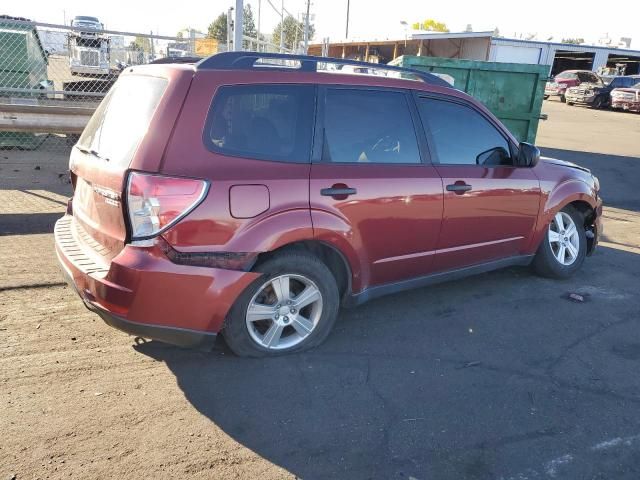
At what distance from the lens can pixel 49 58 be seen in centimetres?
1119

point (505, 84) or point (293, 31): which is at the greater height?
point (293, 31)

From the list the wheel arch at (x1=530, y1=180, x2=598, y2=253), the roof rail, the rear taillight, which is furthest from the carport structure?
the rear taillight

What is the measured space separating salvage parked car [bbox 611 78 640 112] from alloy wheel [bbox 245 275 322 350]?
3132 centimetres

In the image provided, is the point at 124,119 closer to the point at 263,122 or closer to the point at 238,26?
the point at 263,122

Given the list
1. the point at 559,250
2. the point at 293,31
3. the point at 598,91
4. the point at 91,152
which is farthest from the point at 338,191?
the point at 598,91

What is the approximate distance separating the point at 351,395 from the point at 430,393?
494mm

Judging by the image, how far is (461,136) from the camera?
14.7 ft

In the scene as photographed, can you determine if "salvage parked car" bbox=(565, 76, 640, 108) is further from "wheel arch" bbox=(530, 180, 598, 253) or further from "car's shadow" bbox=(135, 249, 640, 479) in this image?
"car's shadow" bbox=(135, 249, 640, 479)

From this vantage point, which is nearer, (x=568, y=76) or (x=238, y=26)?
(x=238, y=26)

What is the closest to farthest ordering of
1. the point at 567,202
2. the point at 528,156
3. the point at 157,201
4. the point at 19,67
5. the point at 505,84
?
the point at 157,201 < the point at 528,156 < the point at 567,202 < the point at 19,67 < the point at 505,84

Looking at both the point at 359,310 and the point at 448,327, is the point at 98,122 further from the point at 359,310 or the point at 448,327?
the point at 448,327

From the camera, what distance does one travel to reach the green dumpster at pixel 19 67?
31.3ft

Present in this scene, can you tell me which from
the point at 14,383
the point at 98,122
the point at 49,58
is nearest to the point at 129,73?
the point at 98,122

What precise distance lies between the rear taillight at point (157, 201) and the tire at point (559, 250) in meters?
3.56
